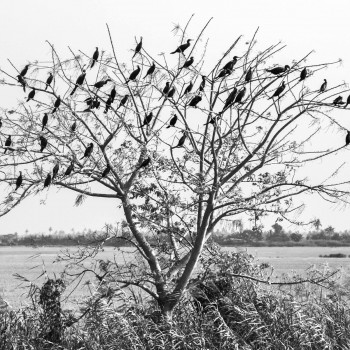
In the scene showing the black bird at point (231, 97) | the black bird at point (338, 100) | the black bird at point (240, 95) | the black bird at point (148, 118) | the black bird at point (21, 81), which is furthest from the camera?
the black bird at point (21, 81)

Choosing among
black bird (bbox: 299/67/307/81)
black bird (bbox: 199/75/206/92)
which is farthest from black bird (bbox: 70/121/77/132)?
black bird (bbox: 299/67/307/81)

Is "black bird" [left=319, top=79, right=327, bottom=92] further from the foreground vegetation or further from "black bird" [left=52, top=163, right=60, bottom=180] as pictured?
"black bird" [left=52, top=163, right=60, bottom=180]

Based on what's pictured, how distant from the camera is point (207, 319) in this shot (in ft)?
36.1

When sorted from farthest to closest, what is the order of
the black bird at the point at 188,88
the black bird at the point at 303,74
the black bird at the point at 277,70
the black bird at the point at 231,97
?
the black bird at the point at 188,88 < the black bird at the point at 277,70 < the black bird at the point at 303,74 < the black bird at the point at 231,97

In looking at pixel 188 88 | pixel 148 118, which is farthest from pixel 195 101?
pixel 148 118

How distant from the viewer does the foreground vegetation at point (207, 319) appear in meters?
10.2

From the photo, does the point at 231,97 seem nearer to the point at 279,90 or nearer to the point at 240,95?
the point at 240,95

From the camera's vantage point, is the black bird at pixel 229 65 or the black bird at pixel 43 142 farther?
the black bird at pixel 43 142

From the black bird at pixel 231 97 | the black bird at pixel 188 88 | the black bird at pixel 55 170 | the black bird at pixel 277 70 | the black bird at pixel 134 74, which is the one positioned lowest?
the black bird at pixel 55 170

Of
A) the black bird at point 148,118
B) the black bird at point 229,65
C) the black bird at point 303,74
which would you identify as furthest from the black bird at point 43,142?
the black bird at point 303,74

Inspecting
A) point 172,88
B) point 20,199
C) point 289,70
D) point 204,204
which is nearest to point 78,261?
point 20,199

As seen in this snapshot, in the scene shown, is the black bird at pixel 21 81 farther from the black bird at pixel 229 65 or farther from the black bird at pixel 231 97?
the black bird at pixel 231 97

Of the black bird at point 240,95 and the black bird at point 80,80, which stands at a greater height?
the black bird at point 80,80

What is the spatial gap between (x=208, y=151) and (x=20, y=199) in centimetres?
293
